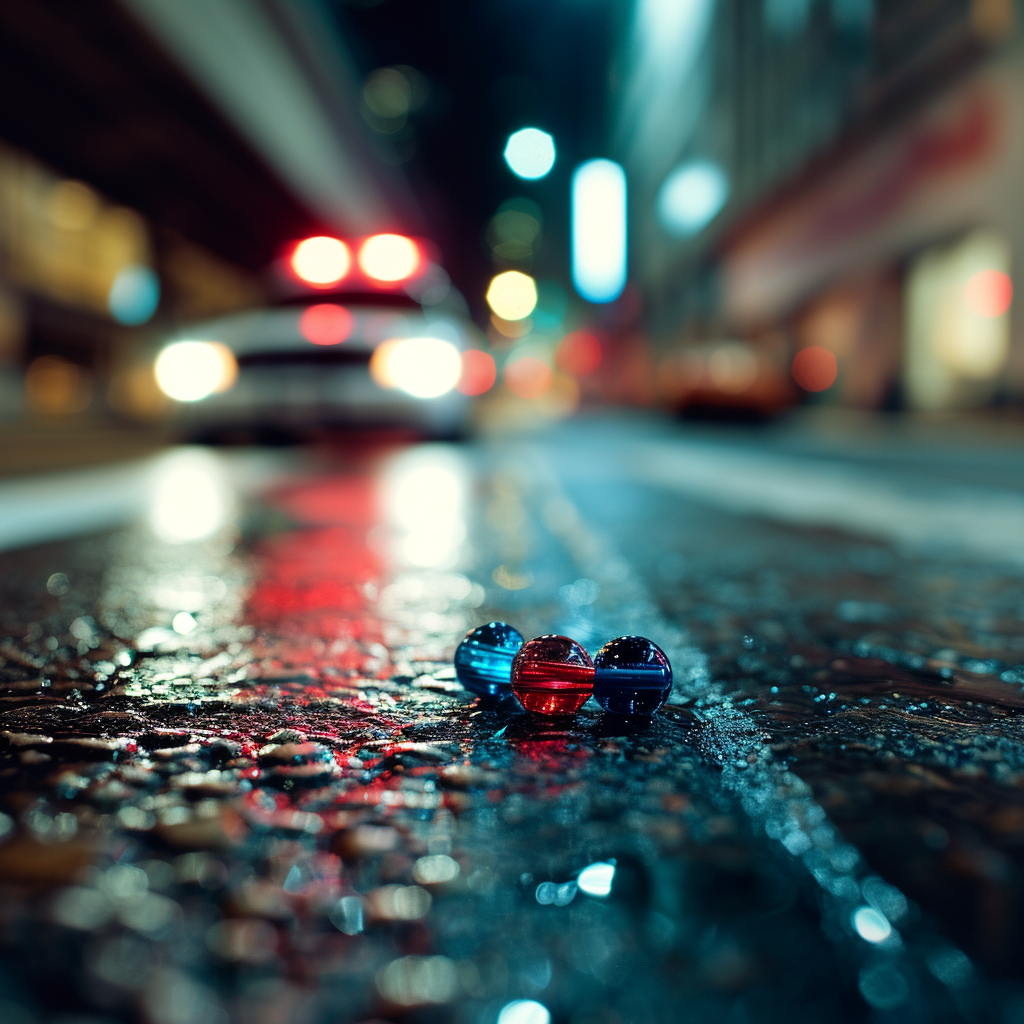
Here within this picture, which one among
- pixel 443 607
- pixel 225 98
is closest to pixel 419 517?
pixel 443 607

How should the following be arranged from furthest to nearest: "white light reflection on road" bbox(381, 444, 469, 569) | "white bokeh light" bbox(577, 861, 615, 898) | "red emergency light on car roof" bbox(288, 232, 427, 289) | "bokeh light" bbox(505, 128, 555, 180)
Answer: "bokeh light" bbox(505, 128, 555, 180)
"red emergency light on car roof" bbox(288, 232, 427, 289)
"white light reflection on road" bbox(381, 444, 469, 569)
"white bokeh light" bbox(577, 861, 615, 898)

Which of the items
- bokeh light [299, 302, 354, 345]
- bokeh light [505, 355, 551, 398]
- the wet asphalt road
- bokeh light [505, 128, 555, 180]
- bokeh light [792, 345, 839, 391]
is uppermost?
bokeh light [505, 128, 555, 180]

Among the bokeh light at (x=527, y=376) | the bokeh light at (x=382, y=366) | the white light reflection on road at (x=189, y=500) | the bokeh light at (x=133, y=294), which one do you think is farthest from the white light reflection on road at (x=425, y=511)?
the bokeh light at (x=527, y=376)

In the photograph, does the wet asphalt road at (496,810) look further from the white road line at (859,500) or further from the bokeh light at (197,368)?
the bokeh light at (197,368)

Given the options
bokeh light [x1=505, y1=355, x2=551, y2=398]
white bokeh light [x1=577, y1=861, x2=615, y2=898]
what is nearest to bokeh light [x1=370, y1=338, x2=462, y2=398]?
white bokeh light [x1=577, y1=861, x2=615, y2=898]

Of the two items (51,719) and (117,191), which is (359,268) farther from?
(117,191)

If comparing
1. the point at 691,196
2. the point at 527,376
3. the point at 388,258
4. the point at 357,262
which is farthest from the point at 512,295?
the point at 357,262

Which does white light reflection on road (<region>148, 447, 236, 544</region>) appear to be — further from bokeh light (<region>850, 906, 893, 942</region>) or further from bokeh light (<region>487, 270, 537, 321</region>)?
bokeh light (<region>487, 270, 537, 321</region>)
